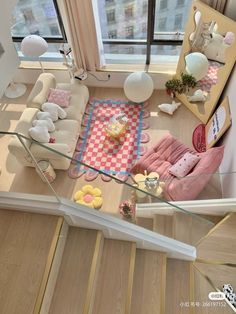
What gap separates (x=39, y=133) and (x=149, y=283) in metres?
2.24

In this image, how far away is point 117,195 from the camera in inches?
112

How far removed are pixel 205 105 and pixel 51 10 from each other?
2799 mm

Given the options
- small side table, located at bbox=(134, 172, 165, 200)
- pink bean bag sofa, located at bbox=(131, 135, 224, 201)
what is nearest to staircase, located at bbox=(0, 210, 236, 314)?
small side table, located at bbox=(134, 172, 165, 200)

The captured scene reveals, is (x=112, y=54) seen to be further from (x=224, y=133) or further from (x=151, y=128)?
(x=224, y=133)

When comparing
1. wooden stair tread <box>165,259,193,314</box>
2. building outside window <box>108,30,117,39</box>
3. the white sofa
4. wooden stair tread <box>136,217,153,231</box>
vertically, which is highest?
building outside window <box>108,30,117,39</box>

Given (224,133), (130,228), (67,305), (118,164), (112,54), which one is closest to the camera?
(67,305)

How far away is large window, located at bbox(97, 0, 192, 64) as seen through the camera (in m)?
4.02

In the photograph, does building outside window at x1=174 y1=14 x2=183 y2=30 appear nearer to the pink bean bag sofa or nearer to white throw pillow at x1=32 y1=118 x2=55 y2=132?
the pink bean bag sofa

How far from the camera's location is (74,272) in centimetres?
230

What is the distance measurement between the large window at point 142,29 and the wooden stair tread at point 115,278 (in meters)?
3.26

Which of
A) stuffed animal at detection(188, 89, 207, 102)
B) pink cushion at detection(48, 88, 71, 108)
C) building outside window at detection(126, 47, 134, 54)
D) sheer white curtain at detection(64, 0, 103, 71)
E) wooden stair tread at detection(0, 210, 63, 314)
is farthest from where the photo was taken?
building outside window at detection(126, 47, 134, 54)

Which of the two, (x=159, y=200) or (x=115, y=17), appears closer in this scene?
(x=159, y=200)

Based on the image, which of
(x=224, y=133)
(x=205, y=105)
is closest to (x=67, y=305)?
(x=224, y=133)

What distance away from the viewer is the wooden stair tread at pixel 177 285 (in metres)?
2.50
